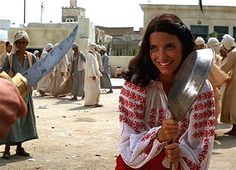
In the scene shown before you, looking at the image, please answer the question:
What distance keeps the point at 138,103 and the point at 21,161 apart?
3.81 metres

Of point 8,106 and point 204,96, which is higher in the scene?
point 8,106

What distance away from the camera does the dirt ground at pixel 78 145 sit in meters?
5.92

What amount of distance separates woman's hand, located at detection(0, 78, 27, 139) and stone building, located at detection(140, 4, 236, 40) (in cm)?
2930

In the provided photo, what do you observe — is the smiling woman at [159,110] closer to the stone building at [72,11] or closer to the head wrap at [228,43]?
the head wrap at [228,43]

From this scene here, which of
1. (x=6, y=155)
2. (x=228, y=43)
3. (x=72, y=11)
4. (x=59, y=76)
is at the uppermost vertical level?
(x=72, y=11)

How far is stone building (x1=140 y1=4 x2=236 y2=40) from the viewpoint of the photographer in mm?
30328

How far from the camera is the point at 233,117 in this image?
26.3ft

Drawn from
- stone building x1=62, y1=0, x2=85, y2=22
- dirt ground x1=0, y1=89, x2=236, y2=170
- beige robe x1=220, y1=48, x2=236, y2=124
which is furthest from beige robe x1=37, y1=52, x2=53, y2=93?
stone building x1=62, y1=0, x2=85, y2=22

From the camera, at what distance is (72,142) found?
7395 mm

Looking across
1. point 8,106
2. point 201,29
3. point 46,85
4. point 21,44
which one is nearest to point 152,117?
point 8,106

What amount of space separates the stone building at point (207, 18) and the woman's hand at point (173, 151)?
92.6 ft

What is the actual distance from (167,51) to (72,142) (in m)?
5.10

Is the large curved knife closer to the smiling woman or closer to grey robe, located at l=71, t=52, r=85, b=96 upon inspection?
the smiling woman

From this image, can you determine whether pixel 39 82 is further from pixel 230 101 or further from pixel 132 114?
pixel 132 114
